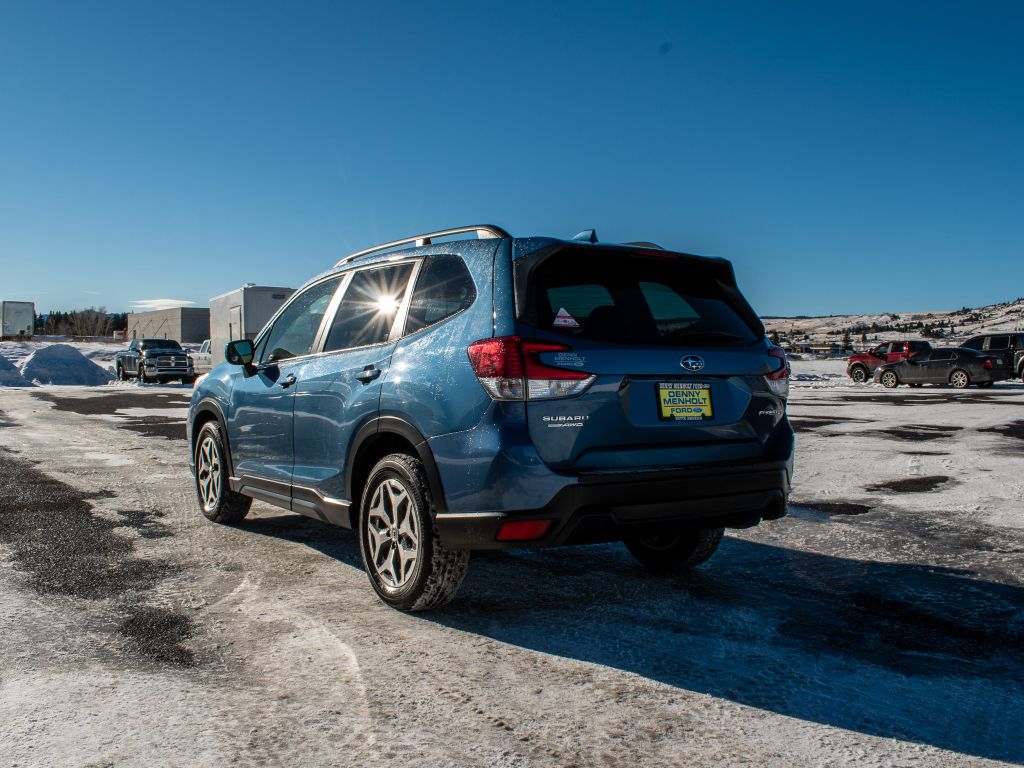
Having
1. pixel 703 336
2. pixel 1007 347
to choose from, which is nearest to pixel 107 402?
pixel 703 336

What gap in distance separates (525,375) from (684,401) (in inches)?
32.1

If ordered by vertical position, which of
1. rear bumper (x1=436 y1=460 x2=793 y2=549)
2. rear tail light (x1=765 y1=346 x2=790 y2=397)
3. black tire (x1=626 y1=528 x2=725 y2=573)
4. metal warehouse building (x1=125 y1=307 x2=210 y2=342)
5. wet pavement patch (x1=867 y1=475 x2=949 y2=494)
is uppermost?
metal warehouse building (x1=125 y1=307 x2=210 y2=342)

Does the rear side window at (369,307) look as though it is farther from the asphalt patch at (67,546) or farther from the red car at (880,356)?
the red car at (880,356)

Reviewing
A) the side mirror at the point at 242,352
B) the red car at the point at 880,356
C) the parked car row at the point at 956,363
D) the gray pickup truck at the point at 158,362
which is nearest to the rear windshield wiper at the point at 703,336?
the side mirror at the point at 242,352

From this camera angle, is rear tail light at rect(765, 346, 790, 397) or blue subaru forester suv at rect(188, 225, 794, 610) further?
rear tail light at rect(765, 346, 790, 397)

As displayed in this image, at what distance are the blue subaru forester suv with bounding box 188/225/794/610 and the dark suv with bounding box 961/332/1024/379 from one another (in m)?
29.3

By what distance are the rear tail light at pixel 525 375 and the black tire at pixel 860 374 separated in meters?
31.9

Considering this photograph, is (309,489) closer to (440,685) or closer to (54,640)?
(54,640)

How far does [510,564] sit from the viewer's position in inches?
205

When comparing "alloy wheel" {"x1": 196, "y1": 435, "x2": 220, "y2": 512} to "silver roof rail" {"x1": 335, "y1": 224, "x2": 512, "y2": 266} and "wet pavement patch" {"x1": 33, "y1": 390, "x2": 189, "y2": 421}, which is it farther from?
"wet pavement patch" {"x1": 33, "y1": 390, "x2": 189, "y2": 421}

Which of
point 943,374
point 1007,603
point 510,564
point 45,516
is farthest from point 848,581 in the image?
point 943,374

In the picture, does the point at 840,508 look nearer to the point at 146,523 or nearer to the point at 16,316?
the point at 146,523

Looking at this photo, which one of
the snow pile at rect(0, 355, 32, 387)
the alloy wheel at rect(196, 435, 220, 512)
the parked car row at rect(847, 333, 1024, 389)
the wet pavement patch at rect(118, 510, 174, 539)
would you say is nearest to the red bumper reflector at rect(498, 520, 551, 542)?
the wet pavement patch at rect(118, 510, 174, 539)

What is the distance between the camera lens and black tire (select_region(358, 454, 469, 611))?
13.2 feet
